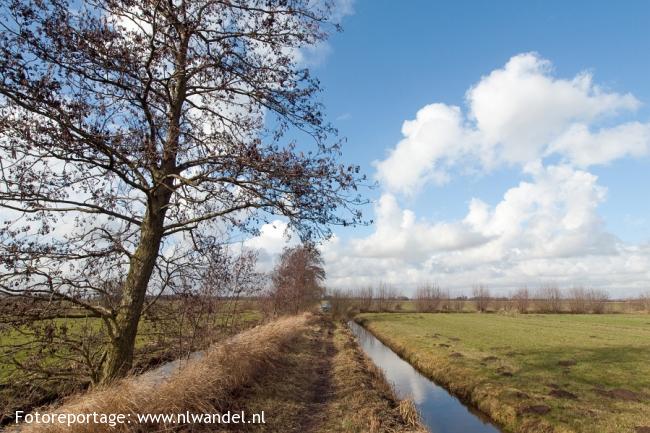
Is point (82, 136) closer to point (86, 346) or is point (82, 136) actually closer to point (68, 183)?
point (68, 183)

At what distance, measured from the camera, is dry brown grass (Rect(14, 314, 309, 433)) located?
634 cm

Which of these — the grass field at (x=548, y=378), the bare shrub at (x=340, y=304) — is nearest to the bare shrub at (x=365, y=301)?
the bare shrub at (x=340, y=304)

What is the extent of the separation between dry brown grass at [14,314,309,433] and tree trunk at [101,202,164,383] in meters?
0.32

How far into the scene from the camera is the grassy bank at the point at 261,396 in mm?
6824

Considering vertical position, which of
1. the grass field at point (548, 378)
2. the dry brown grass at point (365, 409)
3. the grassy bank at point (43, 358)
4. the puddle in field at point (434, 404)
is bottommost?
the puddle in field at point (434, 404)

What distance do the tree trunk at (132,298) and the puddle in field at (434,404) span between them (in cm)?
864

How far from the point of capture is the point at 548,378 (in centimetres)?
1622

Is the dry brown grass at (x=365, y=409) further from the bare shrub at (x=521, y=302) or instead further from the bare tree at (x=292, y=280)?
the bare shrub at (x=521, y=302)

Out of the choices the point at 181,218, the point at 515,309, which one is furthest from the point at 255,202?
the point at 515,309

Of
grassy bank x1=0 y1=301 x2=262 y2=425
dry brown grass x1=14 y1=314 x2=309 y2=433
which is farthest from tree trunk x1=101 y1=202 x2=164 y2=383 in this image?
grassy bank x1=0 y1=301 x2=262 y2=425

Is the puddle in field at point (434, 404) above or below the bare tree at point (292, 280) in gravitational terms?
below

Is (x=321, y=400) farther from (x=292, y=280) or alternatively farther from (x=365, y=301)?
(x=365, y=301)

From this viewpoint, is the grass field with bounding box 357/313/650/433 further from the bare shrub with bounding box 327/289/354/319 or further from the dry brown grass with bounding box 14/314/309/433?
the bare shrub with bounding box 327/289/354/319

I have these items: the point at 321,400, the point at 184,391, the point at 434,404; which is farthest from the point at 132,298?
the point at 434,404
